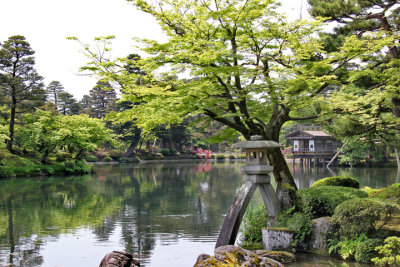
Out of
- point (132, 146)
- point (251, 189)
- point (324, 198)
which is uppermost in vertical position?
point (132, 146)

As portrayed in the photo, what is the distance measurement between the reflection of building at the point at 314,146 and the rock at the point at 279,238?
38301mm

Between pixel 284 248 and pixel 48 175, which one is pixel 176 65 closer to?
pixel 284 248

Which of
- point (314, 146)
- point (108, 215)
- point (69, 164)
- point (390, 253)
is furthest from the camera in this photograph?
point (314, 146)

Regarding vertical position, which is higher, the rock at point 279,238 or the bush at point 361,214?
the bush at point 361,214

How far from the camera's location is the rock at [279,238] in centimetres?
834

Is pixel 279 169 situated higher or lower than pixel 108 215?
higher

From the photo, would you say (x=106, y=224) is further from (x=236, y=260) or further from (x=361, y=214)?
(x=361, y=214)

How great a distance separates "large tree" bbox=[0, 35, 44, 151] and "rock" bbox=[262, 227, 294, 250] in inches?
1181

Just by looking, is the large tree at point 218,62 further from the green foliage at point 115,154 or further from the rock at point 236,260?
the green foliage at point 115,154

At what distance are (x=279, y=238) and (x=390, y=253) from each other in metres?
2.48

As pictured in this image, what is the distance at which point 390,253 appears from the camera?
6.49 metres

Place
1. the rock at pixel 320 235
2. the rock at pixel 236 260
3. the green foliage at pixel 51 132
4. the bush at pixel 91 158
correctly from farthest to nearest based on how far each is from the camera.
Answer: the bush at pixel 91 158, the green foliage at pixel 51 132, the rock at pixel 320 235, the rock at pixel 236 260

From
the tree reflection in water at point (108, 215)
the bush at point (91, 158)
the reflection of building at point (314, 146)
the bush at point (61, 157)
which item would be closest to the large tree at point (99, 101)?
the bush at point (91, 158)

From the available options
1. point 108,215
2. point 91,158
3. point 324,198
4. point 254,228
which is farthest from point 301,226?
point 91,158
